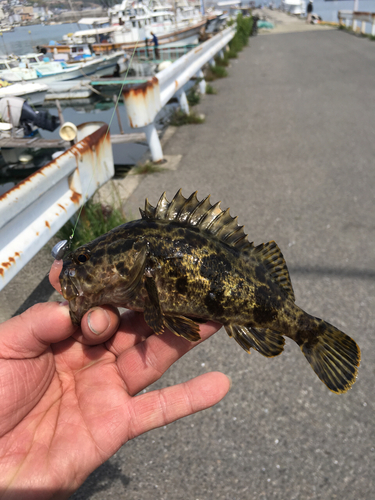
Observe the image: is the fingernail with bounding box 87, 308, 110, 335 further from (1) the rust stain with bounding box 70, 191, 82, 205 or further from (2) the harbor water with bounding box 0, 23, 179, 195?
(1) the rust stain with bounding box 70, 191, 82, 205

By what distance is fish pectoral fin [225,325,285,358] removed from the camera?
2.59 m

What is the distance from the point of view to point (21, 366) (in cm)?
253

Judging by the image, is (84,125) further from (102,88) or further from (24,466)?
(102,88)

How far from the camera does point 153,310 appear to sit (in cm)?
233

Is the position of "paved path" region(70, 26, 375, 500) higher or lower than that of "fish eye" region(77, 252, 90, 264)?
lower

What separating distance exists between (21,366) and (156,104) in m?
6.73

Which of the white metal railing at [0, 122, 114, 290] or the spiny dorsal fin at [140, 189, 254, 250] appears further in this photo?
the white metal railing at [0, 122, 114, 290]

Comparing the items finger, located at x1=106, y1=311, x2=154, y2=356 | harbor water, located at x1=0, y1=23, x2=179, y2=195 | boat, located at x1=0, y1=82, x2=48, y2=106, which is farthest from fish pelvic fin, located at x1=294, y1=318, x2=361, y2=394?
boat, located at x1=0, y1=82, x2=48, y2=106

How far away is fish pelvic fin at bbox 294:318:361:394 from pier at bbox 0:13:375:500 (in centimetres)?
108

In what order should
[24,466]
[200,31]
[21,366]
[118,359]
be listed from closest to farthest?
1. [24,466]
2. [21,366]
3. [118,359]
4. [200,31]

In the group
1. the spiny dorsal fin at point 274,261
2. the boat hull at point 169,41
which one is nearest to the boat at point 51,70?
the boat hull at point 169,41

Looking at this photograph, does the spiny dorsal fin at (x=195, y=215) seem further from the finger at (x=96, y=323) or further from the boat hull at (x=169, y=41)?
the boat hull at (x=169, y=41)

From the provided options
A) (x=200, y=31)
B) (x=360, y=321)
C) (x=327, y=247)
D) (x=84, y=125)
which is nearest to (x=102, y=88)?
(x=84, y=125)

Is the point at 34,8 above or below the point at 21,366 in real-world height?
above
